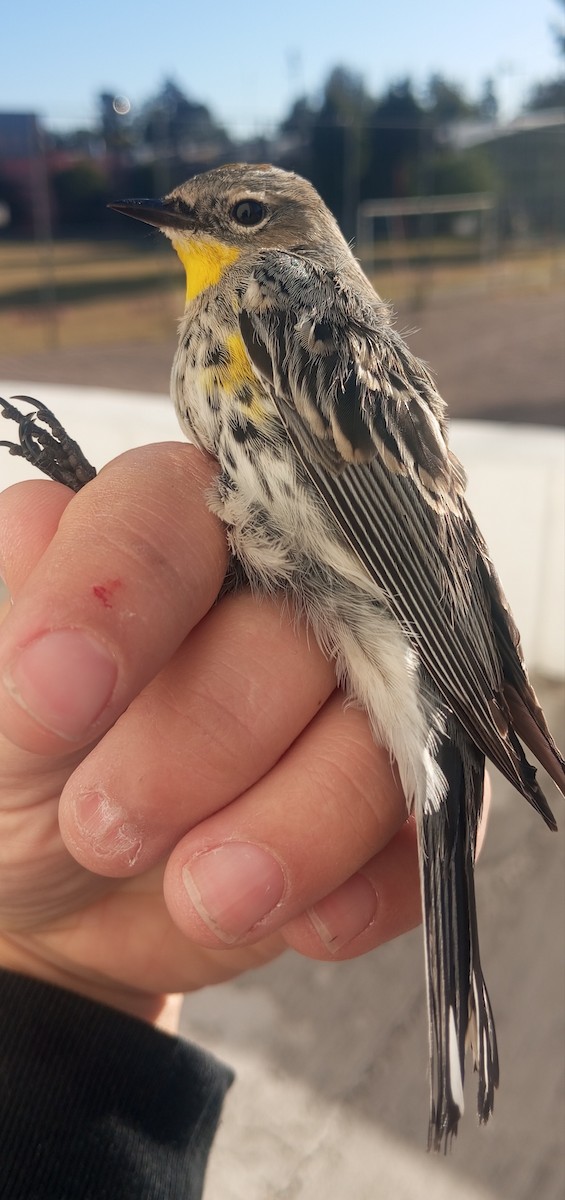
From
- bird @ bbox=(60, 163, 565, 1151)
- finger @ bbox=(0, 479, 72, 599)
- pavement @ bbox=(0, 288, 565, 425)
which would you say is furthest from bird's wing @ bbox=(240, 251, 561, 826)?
pavement @ bbox=(0, 288, 565, 425)

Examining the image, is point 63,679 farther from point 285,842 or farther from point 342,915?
point 342,915

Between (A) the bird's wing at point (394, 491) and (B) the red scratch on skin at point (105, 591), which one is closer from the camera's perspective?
(B) the red scratch on skin at point (105, 591)

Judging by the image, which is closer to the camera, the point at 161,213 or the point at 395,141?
the point at 161,213

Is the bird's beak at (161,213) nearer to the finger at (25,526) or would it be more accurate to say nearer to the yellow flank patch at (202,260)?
the yellow flank patch at (202,260)

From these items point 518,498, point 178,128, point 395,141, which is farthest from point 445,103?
point 518,498

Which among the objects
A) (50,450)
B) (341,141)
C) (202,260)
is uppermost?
(341,141)

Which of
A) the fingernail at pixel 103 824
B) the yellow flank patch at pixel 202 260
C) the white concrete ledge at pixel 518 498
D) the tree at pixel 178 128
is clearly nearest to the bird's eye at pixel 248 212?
the yellow flank patch at pixel 202 260
